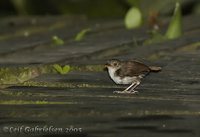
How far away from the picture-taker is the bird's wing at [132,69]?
2.91m

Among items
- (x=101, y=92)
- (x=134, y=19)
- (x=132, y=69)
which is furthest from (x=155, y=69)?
(x=134, y=19)

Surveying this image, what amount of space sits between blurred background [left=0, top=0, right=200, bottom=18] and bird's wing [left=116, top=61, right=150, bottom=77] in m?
2.49

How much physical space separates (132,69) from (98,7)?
3.91m

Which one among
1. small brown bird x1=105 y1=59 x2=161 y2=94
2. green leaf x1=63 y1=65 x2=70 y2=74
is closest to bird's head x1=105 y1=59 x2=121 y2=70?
small brown bird x1=105 y1=59 x2=161 y2=94

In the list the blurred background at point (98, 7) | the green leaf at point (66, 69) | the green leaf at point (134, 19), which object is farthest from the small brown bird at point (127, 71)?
the blurred background at point (98, 7)

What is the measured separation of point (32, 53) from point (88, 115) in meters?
2.02

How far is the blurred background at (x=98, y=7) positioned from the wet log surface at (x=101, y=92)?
2.44ft

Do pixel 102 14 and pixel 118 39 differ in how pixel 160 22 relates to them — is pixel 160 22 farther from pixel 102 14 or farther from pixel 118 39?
pixel 102 14

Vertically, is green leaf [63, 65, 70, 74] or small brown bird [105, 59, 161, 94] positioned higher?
green leaf [63, 65, 70, 74]

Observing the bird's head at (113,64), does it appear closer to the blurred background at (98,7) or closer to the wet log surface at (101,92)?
the wet log surface at (101,92)

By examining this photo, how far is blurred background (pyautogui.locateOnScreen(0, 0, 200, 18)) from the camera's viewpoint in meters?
5.57

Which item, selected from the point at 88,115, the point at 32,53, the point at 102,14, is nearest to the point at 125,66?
the point at 88,115

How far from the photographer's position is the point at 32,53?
410 cm

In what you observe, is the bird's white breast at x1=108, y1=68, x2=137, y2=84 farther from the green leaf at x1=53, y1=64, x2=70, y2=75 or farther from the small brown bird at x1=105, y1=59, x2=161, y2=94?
the green leaf at x1=53, y1=64, x2=70, y2=75
